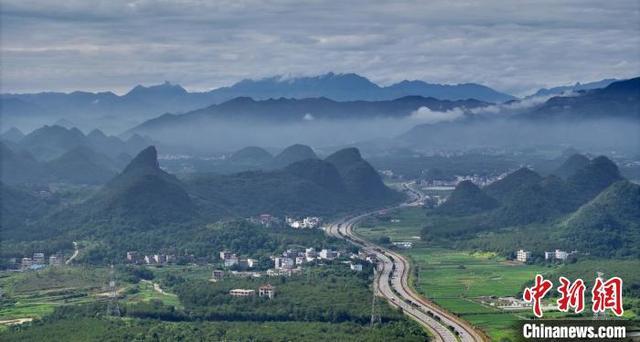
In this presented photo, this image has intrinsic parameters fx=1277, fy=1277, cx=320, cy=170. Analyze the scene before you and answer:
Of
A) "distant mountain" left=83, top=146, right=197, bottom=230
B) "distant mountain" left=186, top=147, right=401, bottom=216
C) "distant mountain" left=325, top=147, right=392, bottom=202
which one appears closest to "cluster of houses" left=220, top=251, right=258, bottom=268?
"distant mountain" left=83, top=146, right=197, bottom=230

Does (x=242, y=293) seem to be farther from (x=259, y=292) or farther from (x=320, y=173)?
(x=320, y=173)

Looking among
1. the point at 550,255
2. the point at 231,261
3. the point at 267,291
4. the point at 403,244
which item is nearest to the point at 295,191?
the point at 403,244

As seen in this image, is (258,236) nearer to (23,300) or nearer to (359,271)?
(359,271)

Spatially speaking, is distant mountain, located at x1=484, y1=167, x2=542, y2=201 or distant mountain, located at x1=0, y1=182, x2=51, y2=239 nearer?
distant mountain, located at x1=0, y1=182, x2=51, y2=239

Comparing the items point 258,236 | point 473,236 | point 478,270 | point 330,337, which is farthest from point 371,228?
point 330,337

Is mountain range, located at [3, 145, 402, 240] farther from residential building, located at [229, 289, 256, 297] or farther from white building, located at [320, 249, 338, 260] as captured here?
residential building, located at [229, 289, 256, 297]

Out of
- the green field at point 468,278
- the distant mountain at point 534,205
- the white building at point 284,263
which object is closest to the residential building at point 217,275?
the white building at point 284,263
